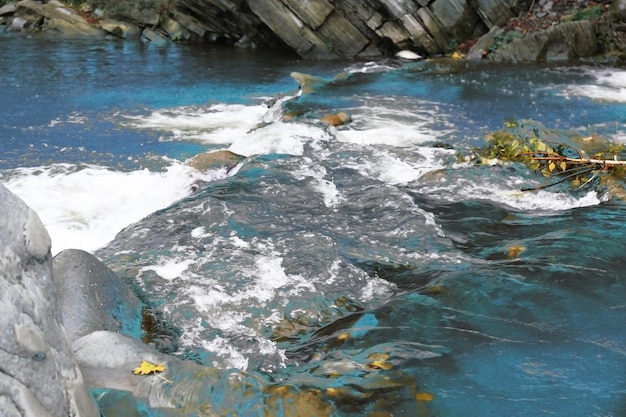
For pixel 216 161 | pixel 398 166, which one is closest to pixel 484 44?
pixel 398 166

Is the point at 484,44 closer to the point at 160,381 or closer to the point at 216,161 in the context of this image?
the point at 216,161

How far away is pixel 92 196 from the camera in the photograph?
9883 millimetres

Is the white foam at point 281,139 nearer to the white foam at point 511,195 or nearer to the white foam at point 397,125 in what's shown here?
the white foam at point 397,125

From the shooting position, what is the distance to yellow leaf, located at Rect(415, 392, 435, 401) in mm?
4277

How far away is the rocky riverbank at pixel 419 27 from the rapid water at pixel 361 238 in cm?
280

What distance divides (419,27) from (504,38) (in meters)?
2.44

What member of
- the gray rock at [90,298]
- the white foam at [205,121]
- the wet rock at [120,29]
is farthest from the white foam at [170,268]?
the wet rock at [120,29]

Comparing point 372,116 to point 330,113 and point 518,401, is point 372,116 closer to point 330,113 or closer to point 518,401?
point 330,113

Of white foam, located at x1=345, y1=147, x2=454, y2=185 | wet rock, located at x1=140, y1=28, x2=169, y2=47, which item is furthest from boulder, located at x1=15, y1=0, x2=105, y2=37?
white foam, located at x1=345, y1=147, x2=454, y2=185

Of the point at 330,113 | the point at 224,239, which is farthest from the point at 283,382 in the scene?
the point at 330,113

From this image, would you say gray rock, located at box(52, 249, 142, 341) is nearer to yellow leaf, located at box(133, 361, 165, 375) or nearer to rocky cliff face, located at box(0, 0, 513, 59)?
yellow leaf, located at box(133, 361, 165, 375)

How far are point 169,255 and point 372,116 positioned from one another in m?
7.35

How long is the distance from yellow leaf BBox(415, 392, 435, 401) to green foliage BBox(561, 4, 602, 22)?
16.1 metres

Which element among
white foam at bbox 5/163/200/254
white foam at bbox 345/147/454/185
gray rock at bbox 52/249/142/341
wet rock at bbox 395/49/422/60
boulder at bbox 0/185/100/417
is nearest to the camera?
boulder at bbox 0/185/100/417
